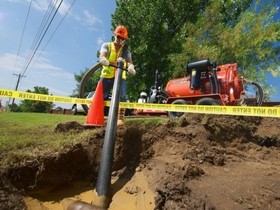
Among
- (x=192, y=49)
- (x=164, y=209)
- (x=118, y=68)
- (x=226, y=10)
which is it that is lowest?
(x=164, y=209)

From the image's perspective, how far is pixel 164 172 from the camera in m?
4.12

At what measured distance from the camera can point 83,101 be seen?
20.5 feet

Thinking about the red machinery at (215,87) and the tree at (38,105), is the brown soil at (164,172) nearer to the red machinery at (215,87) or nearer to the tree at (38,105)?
the red machinery at (215,87)

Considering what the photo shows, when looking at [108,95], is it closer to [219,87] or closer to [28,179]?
[28,179]

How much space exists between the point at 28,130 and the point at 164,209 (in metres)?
3.62

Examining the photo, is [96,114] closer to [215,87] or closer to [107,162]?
[107,162]

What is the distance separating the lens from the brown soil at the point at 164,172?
11.2ft

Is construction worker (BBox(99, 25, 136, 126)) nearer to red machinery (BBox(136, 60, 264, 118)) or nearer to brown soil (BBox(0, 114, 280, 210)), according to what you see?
brown soil (BBox(0, 114, 280, 210))

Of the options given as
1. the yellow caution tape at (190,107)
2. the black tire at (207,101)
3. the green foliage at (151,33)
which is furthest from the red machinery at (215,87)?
the green foliage at (151,33)

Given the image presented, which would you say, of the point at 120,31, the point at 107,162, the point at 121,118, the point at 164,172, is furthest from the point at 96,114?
the point at 164,172

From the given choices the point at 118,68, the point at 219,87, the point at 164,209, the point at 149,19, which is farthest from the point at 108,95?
the point at 149,19

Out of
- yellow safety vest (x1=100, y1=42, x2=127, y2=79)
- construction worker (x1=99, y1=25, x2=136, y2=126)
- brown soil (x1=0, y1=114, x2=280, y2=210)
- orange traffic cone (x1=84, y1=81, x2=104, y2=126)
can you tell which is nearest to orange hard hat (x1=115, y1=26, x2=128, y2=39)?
construction worker (x1=99, y1=25, x2=136, y2=126)

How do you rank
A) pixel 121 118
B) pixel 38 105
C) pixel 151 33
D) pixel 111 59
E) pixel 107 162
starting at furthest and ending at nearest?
pixel 38 105, pixel 151 33, pixel 111 59, pixel 121 118, pixel 107 162

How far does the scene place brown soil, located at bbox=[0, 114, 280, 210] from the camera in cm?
342
